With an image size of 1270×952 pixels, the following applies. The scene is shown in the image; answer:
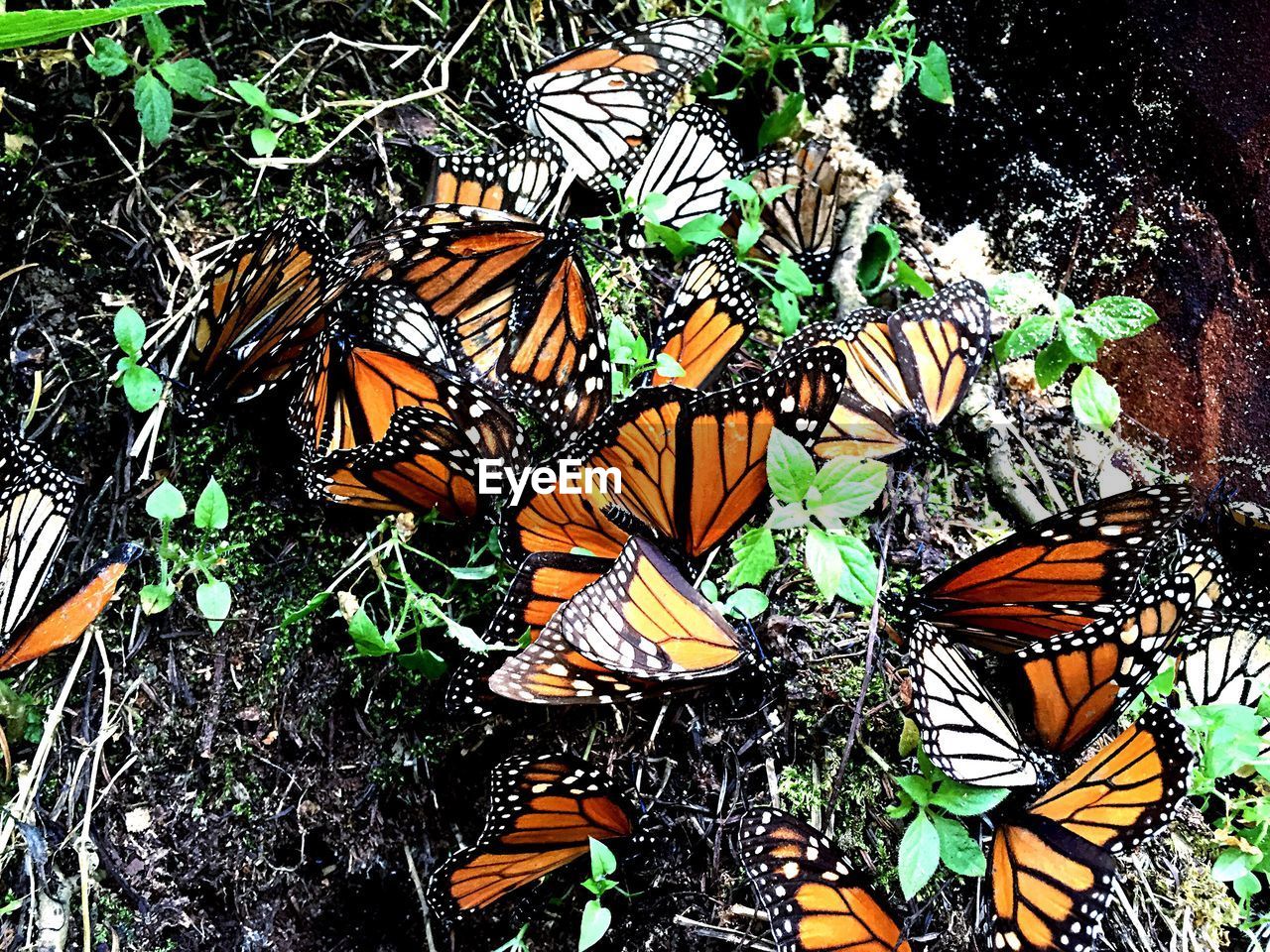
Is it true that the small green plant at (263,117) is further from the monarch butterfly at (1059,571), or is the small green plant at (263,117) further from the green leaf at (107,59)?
the monarch butterfly at (1059,571)

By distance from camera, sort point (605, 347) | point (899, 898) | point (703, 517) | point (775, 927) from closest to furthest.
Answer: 1. point (775, 927)
2. point (899, 898)
3. point (703, 517)
4. point (605, 347)

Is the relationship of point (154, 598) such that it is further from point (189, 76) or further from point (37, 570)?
point (189, 76)

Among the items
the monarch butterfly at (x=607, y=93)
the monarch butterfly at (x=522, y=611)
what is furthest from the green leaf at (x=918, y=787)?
the monarch butterfly at (x=607, y=93)

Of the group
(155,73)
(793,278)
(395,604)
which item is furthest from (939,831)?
(155,73)

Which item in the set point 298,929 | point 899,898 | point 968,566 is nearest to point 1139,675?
point 968,566

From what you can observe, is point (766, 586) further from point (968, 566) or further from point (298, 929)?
point (298, 929)

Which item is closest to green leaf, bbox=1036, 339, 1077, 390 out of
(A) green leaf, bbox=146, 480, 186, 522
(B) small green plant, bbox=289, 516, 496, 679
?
(B) small green plant, bbox=289, 516, 496, 679

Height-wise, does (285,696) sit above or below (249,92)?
below
